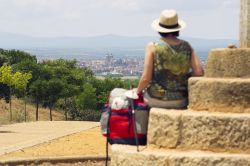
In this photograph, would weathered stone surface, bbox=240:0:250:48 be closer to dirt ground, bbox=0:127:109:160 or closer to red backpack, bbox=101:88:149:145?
red backpack, bbox=101:88:149:145

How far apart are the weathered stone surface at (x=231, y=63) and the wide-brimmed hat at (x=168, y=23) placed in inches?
28.1

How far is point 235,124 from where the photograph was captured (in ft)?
24.3

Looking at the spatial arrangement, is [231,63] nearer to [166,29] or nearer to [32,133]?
[166,29]

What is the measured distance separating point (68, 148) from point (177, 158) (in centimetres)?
922

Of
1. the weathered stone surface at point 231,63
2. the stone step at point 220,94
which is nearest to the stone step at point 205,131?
the stone step at point 220,94

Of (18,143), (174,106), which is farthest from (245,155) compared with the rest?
(18,143)

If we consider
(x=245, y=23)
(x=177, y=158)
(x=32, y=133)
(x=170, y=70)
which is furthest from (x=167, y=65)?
(x=32, y=133)

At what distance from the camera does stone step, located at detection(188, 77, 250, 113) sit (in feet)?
25.5

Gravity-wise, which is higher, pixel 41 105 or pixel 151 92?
pixel 151 92

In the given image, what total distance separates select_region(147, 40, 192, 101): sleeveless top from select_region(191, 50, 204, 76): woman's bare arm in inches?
2.1

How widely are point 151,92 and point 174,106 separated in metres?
0.34

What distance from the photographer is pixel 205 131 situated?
7.47 meters

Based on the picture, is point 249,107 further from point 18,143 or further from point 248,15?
point 18,143

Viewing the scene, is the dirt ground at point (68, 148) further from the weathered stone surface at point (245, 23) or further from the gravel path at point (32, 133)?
the weathered stone surface at point (245, 23)
